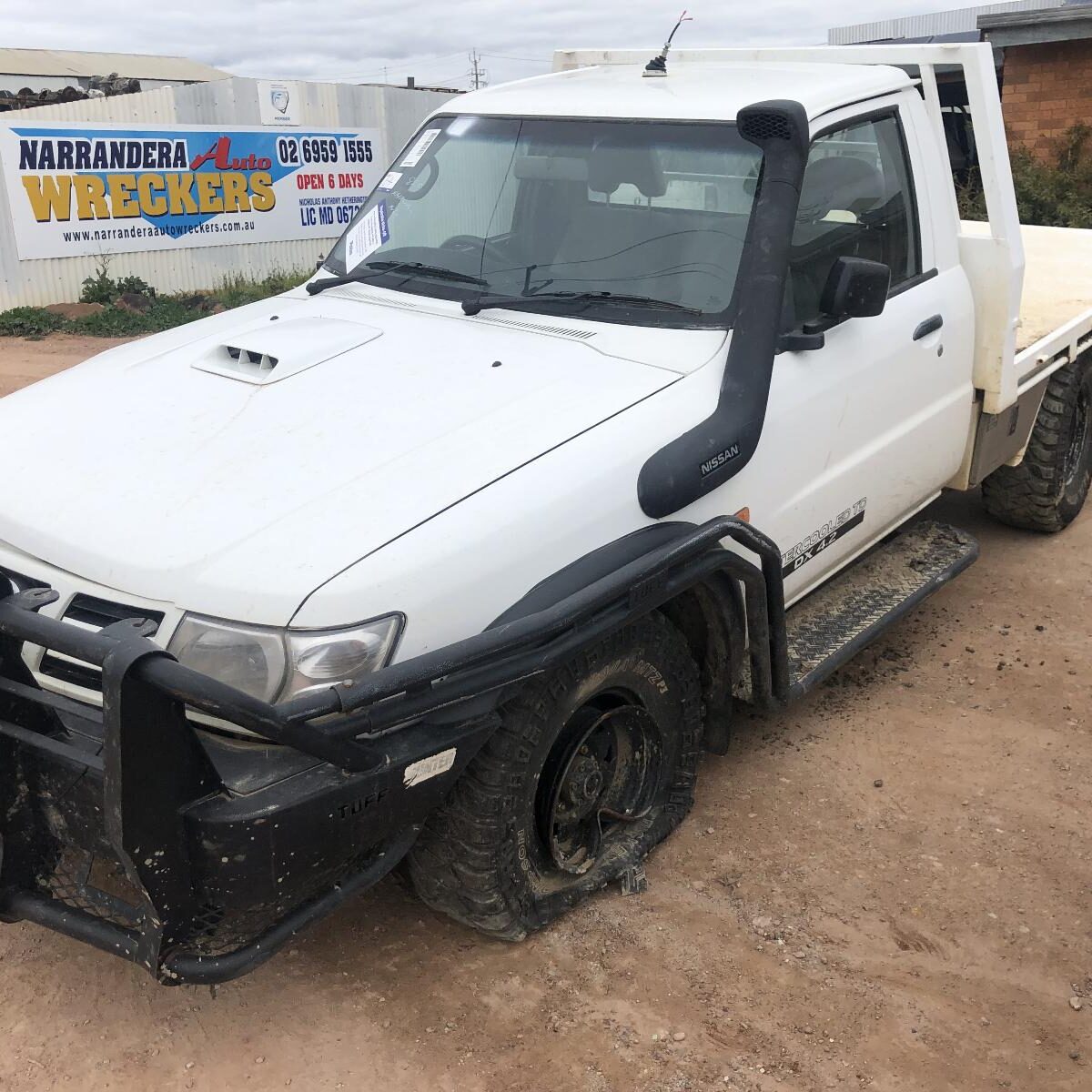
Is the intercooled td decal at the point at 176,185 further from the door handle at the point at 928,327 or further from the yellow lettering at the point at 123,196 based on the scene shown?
the door handle at the point at 928,327

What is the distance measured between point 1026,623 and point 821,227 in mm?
2236

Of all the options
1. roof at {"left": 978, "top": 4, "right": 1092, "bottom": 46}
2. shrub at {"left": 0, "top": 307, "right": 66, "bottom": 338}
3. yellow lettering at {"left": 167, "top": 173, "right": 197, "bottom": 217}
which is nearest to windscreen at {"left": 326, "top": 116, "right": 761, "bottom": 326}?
shrub at {"left": 0, "top": 307, "right": 66, "bottom": 338}

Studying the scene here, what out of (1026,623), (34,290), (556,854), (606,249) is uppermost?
(606,249)

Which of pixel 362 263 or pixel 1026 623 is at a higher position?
pixel 362 263

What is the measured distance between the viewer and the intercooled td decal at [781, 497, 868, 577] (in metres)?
3.73

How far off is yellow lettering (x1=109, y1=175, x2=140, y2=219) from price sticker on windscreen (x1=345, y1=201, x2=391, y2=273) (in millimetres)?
11319

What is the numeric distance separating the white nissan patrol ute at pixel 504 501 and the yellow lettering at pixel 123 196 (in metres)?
11.1

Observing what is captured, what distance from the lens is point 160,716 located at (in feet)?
7.50

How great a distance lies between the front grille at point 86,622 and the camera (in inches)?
103

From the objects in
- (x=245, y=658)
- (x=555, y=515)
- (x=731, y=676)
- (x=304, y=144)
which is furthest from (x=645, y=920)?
(x=304, y=144)

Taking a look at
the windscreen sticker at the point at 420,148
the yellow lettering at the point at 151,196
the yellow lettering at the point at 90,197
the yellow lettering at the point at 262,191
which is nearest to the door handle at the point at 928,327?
the windscreen sticker at the point at 420,148

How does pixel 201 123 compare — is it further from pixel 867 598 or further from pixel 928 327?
pixel 867 598

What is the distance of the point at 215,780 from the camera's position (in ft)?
7.86

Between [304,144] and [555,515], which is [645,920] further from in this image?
[304,144]
